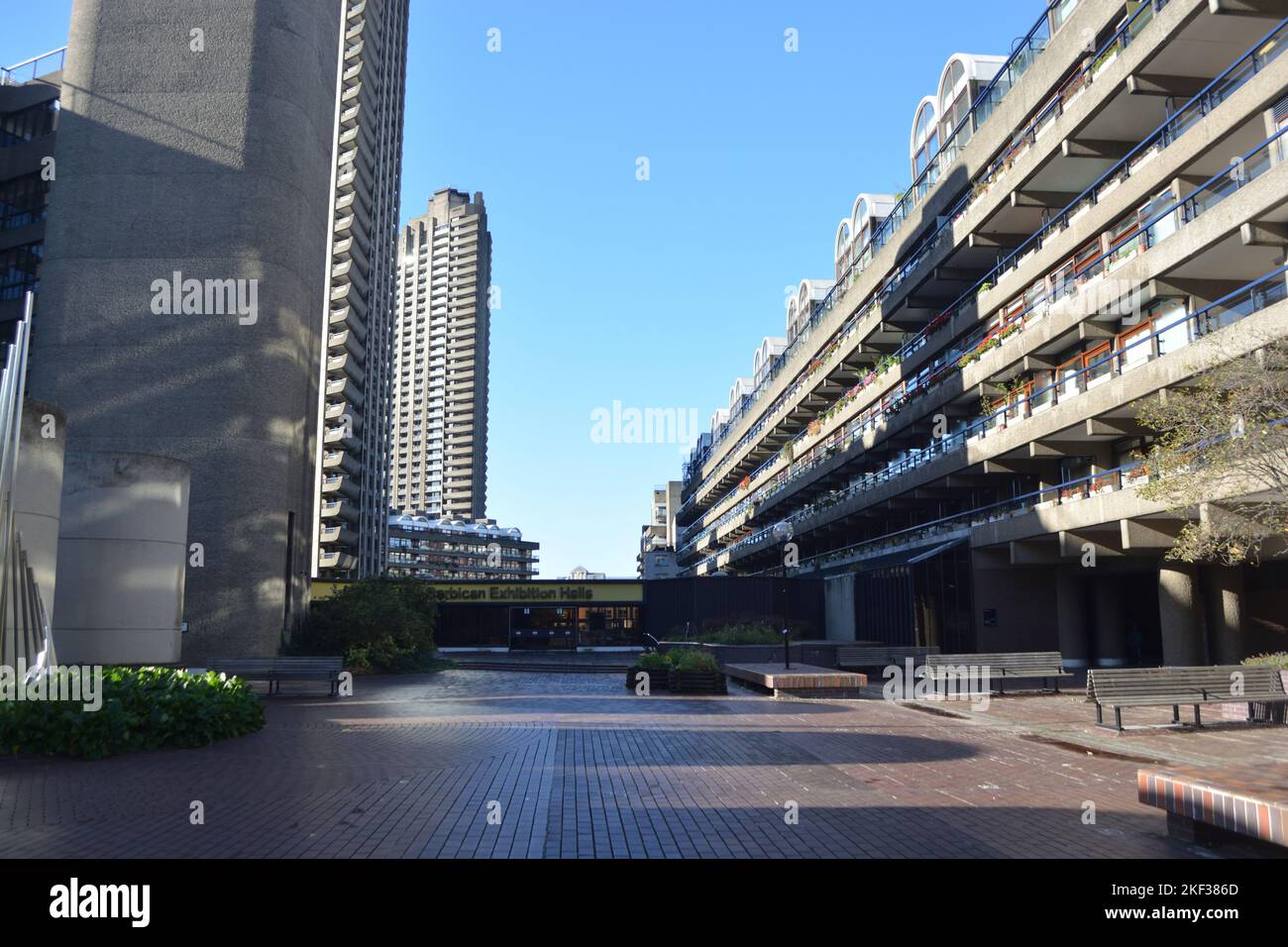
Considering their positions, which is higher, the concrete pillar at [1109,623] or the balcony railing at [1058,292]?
the balcony railing at [1058,292]

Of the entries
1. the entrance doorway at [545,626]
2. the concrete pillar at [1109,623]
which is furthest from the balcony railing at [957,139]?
the entrance doorway at [545,626]

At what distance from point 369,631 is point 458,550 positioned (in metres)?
137

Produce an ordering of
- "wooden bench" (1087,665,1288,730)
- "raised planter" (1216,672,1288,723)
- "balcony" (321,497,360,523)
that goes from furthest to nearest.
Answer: "balcony" (321,497,360,523) → "raised planter" (1216,672,1288,723) → "wooden bench" (1087,665,1288,730)

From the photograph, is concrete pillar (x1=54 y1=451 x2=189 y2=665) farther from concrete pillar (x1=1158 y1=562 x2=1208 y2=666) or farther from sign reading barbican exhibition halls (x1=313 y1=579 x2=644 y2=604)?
sign reading barbican exhibition halls (x1=313 y1=579 x2=644 y2=604)

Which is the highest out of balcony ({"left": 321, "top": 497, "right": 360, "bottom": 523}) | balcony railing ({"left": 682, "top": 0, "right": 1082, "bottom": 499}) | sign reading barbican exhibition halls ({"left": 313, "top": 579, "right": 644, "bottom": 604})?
balcony railing ({"left": 682, "top": 0, "right": 1082, "bottom": 499})

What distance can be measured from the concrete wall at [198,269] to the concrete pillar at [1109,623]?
2615cm

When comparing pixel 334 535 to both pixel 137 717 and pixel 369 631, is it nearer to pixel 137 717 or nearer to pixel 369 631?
pixel 369 631

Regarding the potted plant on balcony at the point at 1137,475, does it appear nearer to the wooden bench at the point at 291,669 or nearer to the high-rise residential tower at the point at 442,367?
the wooden bench at the point at 291,669

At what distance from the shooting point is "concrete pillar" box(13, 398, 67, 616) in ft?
47.0

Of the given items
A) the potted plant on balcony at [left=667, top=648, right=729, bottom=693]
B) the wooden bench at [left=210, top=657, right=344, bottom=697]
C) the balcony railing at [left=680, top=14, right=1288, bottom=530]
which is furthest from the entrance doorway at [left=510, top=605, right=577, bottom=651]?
the wooden bench at [left=210, top=657, right=344, bottom=697]

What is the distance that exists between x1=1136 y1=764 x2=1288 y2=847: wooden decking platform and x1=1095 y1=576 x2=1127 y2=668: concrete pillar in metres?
23.1

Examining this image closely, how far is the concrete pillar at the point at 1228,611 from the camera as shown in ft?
73.5

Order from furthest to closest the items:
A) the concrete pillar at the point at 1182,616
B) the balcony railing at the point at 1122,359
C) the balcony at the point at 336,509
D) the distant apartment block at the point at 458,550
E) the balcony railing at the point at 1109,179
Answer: the distant apartment block at the point at 458,550 < the balcony at the point at 336,509 < the concrete pillar at the point at 1182,616 < the balcony railing at the point at 1109,179 < the balcony railing at the point at 1122,359
